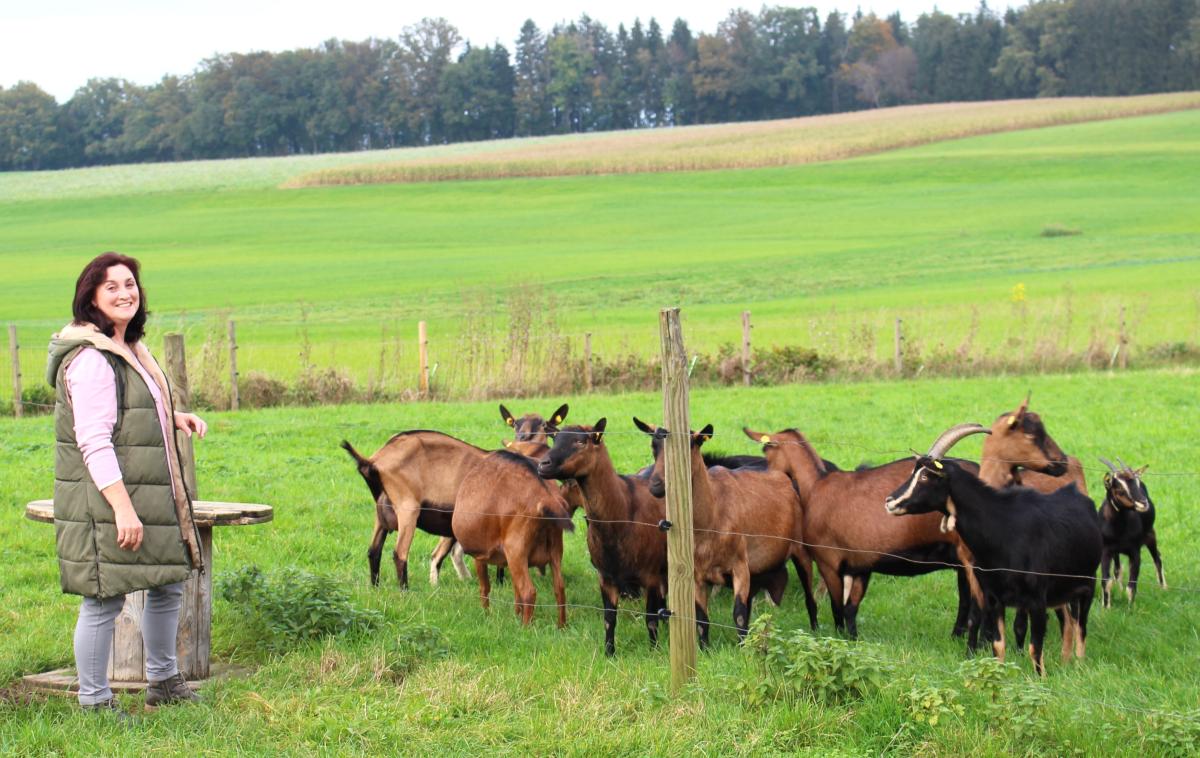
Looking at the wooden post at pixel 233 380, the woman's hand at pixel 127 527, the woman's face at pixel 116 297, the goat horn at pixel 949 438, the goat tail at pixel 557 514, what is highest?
the woman's face at pixel 116 297

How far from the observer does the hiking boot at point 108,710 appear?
662cm

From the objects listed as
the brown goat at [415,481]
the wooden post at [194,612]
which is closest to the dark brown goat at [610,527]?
the brown goat at [415,481]

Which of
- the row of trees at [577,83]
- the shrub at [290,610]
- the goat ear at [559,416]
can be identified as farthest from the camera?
the row of trees at [577,83]

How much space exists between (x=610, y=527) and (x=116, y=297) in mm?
3679

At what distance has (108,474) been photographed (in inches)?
248

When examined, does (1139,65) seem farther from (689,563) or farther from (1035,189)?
(689,563)

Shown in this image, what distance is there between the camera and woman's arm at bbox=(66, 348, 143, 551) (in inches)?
248

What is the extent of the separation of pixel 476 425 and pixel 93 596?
1241 centimetres

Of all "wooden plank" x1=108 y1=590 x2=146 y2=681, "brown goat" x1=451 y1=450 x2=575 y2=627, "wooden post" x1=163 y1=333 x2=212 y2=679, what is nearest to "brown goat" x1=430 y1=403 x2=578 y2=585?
"brown goat" x1=451 y1=450 x2=575 y2=627

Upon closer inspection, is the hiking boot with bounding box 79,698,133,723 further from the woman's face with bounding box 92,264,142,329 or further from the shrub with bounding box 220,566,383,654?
the woman's face with bounding box 92,264,142,329

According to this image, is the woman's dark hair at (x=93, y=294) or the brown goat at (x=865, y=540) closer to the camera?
the woman's dark hair at (x=93, y=294)

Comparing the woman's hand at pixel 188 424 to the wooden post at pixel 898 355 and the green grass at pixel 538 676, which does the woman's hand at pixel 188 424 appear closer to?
the green grass at pixel 538 676

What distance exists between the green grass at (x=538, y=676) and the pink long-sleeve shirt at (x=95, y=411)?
136cm

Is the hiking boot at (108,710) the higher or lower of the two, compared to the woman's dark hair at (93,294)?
lower
